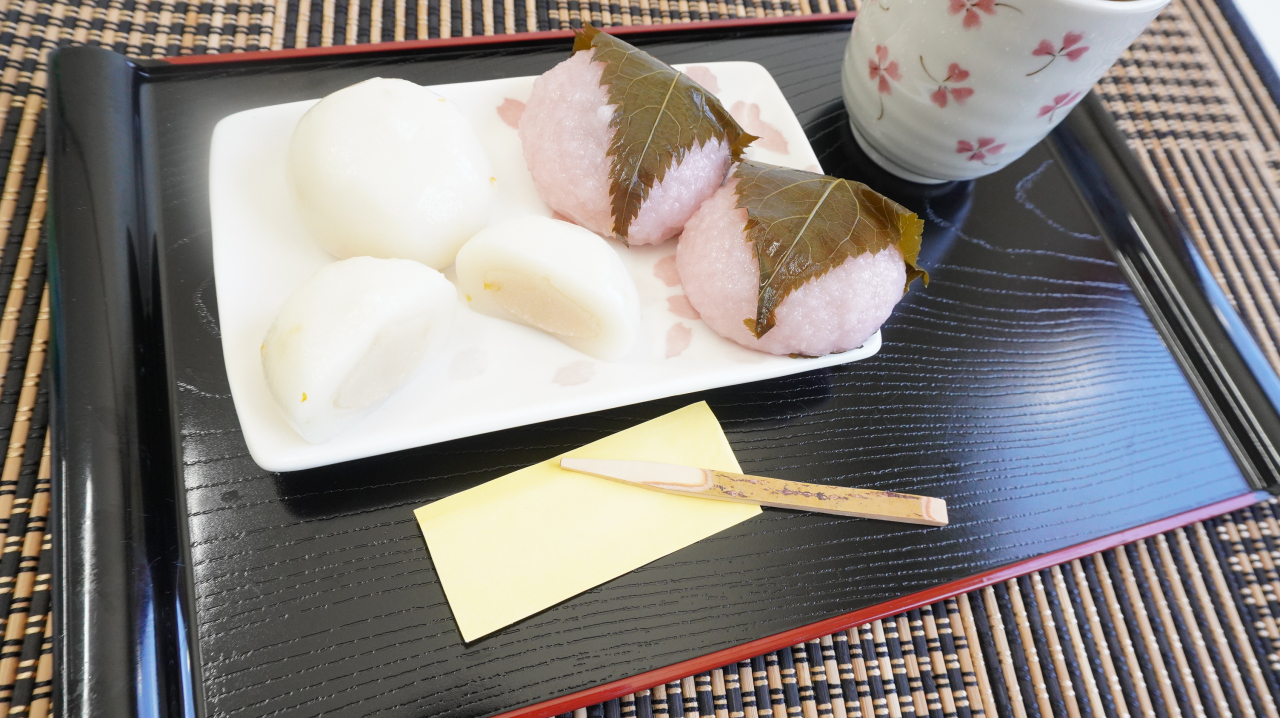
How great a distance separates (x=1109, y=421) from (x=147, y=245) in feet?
4.83

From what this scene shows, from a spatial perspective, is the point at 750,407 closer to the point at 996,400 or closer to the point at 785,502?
the point at 785,502

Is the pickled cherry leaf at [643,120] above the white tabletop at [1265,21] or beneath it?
above

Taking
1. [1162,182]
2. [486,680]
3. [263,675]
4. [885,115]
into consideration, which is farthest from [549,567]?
[1162,182]

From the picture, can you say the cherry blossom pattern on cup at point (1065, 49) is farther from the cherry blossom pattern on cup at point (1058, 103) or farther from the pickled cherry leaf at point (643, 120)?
the pickled cherry leaf at point (643, 120)

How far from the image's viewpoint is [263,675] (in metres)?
0.76

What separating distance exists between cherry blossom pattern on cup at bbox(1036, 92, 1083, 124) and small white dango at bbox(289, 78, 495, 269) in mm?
839

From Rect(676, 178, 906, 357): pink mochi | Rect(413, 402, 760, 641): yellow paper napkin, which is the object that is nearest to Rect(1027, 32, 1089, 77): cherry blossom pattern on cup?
Rect(676, 178, 906, 357): pink mochi

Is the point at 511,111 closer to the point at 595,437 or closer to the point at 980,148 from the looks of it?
the point at 595,437

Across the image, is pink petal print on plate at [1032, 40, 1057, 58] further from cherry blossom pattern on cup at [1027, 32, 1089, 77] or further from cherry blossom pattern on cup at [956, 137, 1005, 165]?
cherry blossom pattern on cup at [956, 137, 1005, 165]

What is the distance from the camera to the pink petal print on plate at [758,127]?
3.96ft

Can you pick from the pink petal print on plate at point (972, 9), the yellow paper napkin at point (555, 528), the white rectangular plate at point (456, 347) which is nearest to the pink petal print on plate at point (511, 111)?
the white rectangular plate at point (456, 347)

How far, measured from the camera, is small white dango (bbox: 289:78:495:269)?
90 centimetres

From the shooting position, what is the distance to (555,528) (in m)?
0.89

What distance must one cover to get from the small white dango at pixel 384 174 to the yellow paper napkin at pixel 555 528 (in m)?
0.34
